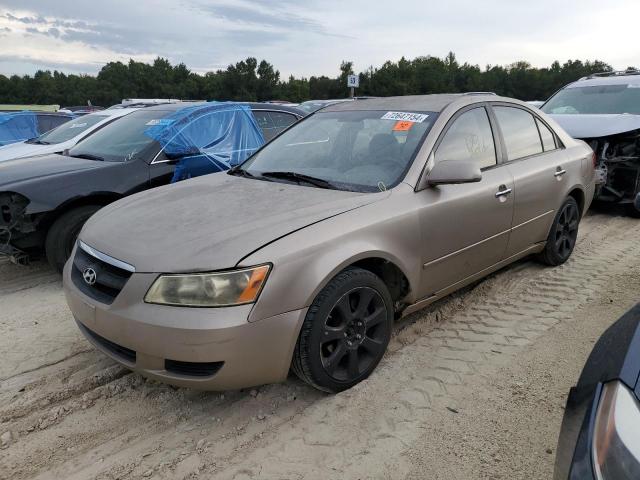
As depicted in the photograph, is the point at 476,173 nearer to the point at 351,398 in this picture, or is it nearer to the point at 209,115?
the point at 351,398

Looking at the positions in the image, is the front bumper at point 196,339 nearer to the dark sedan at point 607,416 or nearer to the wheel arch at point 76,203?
the dark sedan at point 607,416

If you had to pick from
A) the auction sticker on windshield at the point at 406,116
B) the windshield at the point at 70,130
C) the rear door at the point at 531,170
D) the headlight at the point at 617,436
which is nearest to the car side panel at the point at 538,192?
the rear door at the point at 531,170

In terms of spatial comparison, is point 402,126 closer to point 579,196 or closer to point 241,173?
point 241,173

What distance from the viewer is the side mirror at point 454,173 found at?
2887 mm

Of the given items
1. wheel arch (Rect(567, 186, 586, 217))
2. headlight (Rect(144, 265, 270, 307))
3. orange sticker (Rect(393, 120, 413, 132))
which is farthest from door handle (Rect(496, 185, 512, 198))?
headlight (Rect(144, 265, 270, 307))

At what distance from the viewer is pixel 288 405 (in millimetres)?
2715

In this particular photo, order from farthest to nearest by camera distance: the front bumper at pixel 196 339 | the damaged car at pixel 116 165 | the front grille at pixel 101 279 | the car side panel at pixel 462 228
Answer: the damaged car at pixel 116 165
the car side panel at pixel 462 228
the front grille at pixel 101 279
the front bumper at pixel 196 339

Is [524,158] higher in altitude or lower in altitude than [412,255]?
higher

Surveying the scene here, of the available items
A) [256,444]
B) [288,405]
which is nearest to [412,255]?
[288,405]

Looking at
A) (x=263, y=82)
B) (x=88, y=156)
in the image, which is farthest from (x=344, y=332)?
(x=263, y=82)

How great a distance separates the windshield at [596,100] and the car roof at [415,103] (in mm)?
4466

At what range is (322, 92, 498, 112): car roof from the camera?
350 cm

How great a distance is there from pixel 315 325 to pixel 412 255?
2.72 ft

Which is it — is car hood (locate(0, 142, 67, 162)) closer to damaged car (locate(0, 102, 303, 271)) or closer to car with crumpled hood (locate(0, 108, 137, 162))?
car with crumpled hood (locate(0, 108, 137, 162))
